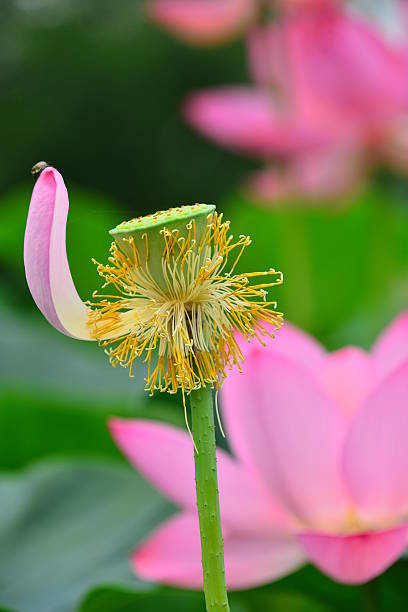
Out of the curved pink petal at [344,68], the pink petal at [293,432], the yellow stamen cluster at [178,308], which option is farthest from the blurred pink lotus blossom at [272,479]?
the curved pink petal at [344,68]

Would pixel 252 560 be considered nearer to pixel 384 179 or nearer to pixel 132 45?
pixel 384 179

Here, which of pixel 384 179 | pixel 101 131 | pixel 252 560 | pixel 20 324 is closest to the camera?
pixel 252 560

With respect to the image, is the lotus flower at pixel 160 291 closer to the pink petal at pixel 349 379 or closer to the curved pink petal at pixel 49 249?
the curved pink petal at pixel 49 249

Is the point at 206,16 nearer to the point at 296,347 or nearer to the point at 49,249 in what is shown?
the point at 296,347

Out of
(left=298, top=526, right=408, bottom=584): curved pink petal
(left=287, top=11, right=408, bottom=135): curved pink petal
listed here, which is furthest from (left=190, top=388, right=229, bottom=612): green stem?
(left=287, top=11, right=408, bottom=135): curved pink petal

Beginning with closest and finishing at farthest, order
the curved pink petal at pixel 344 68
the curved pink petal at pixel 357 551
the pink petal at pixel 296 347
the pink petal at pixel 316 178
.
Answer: the curved pink petal at pixel 357 551 → the pink petal at pixel 296 347 → the curved pink petal at pixel 344 68 → the pink petal at pixel 316 178


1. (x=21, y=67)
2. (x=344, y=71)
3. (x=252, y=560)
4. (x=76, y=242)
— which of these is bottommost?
(x=252, y=560)

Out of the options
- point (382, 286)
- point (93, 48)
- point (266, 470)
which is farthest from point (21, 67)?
point (266, 470)
